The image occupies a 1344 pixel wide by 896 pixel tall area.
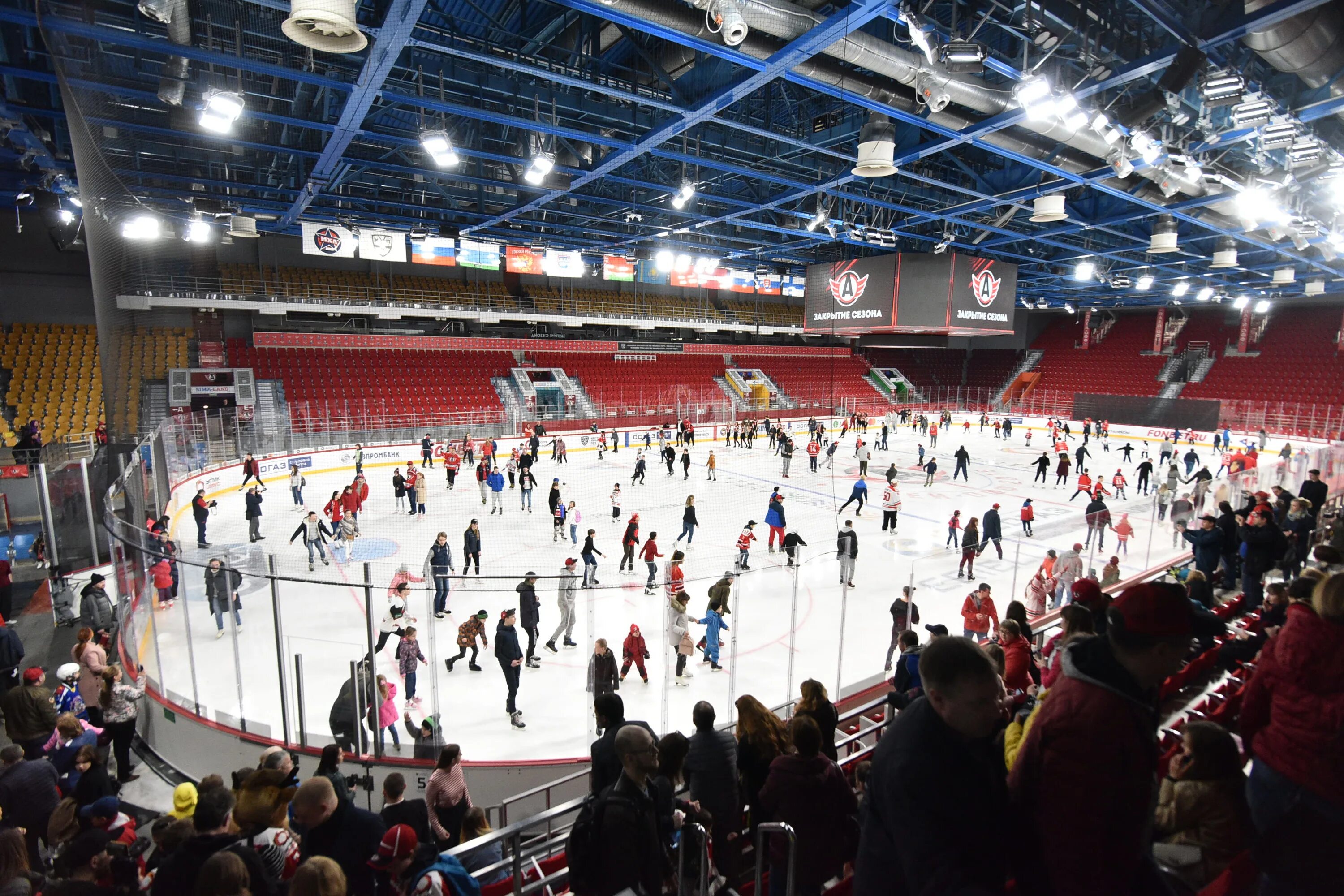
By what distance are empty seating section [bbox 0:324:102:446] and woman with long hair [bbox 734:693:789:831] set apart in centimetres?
2164

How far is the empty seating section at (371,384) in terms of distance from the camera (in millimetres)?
25266

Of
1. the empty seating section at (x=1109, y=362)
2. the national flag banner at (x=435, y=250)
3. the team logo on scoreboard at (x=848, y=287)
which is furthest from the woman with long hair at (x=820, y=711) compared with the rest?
the empty seating section at (x=1109, y=362)

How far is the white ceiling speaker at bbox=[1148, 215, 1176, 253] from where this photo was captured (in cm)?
1597

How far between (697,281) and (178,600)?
19326 mm

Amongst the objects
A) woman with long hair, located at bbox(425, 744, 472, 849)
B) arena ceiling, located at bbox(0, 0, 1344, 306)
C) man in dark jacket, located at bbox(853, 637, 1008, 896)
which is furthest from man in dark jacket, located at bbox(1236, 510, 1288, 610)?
woman with long hair, located at bbox(425, 744, 472, 849)

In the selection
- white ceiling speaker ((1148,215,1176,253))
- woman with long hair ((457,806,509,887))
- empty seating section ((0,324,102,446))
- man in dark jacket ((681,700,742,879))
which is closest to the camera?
man in dark jacket ((681,700,742,879))

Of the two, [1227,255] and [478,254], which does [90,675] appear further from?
[1227,255]

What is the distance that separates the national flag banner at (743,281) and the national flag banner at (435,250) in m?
10.6

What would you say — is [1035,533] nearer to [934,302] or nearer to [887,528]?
[887,528]

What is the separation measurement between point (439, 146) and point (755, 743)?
10703 millimetres

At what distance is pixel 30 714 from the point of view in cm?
578

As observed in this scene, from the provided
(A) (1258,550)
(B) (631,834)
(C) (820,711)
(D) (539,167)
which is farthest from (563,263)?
(B) (631,834)

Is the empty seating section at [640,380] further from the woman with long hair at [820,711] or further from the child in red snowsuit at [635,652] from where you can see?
the woman with long hair at [820,711]

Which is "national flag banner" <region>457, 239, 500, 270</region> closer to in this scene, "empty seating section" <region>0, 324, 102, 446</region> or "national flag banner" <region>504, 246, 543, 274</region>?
"national flag banner" <region>504, 246, 543, 274</region>
